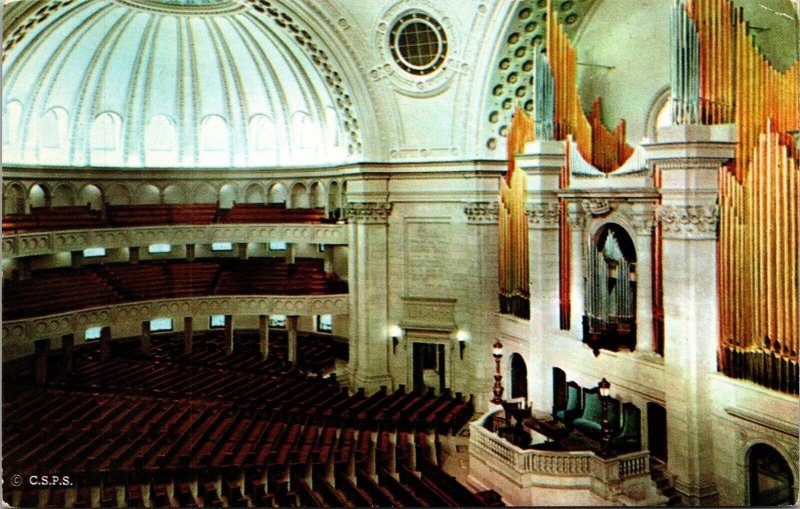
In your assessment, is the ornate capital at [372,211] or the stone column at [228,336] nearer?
the ornate capital at [372,211]

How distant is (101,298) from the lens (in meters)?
27.3

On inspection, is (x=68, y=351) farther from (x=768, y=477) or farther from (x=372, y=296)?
(x=768, y=477)

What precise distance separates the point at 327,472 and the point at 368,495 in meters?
2.17

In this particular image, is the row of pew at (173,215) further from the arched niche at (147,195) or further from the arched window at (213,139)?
the arched window at (213,139)

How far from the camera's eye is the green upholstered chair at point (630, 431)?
61.6ft

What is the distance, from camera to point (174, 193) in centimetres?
3316

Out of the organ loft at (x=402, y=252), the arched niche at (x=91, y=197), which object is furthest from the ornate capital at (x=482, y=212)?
the arched niche at (x=91, y=197)

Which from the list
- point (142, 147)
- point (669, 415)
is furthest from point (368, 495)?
point (142, 147)

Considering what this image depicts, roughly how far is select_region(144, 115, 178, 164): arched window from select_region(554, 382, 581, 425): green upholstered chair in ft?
65.6

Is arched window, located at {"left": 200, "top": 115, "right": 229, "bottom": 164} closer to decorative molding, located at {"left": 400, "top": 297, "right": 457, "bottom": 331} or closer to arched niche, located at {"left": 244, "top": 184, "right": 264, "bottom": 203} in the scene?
arched niche, located at {"left": 244, "top": 184, "right": 264, "bottom": 203}

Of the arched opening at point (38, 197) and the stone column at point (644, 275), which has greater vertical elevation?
the arched opening at point (38, 197)

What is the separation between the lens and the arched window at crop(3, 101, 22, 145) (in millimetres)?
27747

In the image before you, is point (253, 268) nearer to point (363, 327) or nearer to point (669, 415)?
point (363, 327)

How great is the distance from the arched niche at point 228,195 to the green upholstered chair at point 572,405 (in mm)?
18820
